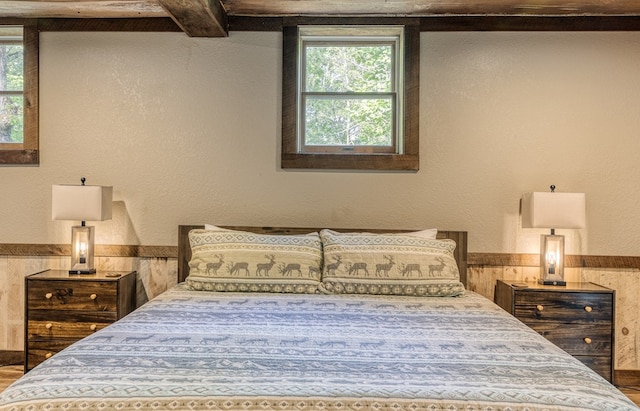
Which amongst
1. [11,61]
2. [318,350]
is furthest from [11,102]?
[318,350]

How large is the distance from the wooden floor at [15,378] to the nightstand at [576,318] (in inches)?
14.7

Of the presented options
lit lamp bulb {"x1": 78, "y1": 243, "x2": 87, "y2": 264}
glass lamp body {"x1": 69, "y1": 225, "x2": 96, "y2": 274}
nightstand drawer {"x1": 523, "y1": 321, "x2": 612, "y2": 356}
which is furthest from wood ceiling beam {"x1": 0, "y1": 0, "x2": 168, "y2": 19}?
nightstand drawer {"x1": 523, "y1": 321, "x2": 612, "y2": 356}

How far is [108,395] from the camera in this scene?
1.21 meters

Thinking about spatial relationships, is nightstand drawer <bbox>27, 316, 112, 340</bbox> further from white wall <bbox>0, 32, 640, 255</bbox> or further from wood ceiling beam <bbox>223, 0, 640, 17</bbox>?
wood ceiling beam <bbox>223, 0, 640, 17</bbox>

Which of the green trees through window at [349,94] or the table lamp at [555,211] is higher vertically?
the green trees through window at [349,94]

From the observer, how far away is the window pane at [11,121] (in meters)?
3.19

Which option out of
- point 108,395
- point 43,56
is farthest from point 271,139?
point 108,395

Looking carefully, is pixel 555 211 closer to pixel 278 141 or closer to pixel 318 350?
pixel 278 141

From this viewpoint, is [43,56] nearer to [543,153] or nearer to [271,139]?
[271,139]

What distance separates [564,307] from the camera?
263 cm

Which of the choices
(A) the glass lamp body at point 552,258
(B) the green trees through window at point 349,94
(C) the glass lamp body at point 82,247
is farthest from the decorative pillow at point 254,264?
(A) the glass lamp body at point 552,258

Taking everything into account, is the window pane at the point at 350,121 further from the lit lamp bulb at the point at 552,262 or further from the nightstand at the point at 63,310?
the nightstand at the point at 63,310

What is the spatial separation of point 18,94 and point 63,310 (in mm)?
1521

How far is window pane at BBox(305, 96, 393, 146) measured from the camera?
3148 mm
